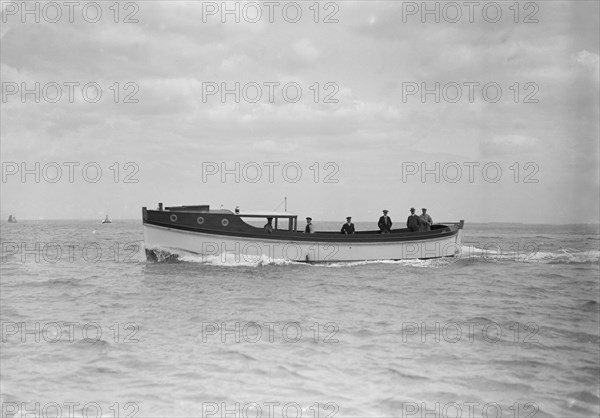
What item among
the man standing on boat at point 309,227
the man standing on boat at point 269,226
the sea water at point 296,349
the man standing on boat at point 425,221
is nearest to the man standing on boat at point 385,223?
the man standing on boat at point 425,221

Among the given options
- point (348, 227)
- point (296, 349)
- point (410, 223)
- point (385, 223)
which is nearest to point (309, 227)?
point (348, 227)

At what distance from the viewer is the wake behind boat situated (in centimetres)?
2541

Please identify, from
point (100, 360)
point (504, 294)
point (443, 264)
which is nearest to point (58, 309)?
point (100, 360)

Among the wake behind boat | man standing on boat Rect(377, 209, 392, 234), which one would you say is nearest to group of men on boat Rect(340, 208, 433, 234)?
man standing on boat Rect(377, 209, 392, 234)

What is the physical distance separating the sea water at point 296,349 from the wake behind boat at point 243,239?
3.59 metres

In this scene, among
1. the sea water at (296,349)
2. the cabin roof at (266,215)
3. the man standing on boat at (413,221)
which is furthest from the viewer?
the man standing on boat at (413,221)

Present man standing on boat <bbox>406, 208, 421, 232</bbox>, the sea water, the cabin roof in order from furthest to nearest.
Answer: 1. man standing on boat <bbox>406, 208, 421, 232</bbox>
2. the cabin roof
3. the sea water

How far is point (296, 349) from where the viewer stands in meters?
11.3

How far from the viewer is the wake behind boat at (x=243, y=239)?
25.4 m

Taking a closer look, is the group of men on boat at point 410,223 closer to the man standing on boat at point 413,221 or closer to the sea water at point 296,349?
the man standing on boat at point 413,221

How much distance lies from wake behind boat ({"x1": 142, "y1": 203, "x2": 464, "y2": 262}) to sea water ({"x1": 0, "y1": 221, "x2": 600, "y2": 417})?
3.59m

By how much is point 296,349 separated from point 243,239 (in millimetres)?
14580

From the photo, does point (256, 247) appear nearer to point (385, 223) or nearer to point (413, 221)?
point (385, 223)

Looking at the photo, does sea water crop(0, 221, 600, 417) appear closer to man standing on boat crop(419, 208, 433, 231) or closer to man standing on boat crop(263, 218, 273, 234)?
man standing on boat crop(263, 218, 273, 234)
